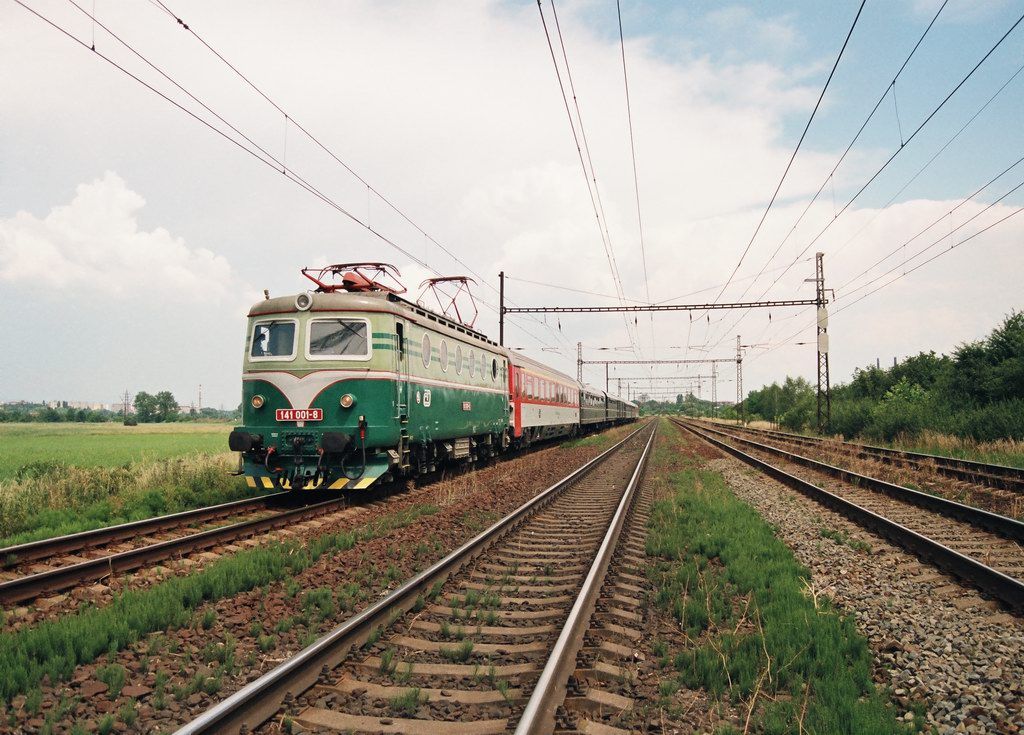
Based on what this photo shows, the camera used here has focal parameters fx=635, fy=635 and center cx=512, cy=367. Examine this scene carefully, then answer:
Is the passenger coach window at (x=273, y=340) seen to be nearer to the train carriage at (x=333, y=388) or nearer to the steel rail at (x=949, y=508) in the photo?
the train carriage at (x=333, y=388)

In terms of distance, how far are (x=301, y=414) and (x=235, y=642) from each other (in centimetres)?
653

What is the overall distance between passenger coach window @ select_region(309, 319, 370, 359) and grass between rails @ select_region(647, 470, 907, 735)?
6014 millimetres

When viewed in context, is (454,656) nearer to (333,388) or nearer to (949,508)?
(333,388)

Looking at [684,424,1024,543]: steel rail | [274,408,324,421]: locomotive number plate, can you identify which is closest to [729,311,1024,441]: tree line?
[684,424,1024,543]: steel rail

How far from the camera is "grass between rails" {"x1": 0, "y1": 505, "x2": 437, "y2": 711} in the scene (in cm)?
419

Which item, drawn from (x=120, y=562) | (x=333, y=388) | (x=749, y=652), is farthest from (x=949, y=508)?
(x=120, y=562)

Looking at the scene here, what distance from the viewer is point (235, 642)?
4754 millimetres

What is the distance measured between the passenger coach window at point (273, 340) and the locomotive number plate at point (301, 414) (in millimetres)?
990

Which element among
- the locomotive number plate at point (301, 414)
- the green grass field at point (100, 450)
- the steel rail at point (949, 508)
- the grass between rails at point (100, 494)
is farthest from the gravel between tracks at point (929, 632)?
the green grass field at point (100, 450)

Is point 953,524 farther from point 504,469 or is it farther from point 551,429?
point 551,429

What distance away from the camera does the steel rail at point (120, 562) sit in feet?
19.3

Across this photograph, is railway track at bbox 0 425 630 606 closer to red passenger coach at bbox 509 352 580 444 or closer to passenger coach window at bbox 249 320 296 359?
passenger coach window at bbox 249 320 296 359

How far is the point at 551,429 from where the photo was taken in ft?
97.2

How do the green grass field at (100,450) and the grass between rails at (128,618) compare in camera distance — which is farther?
the green grass field at (100,450)
